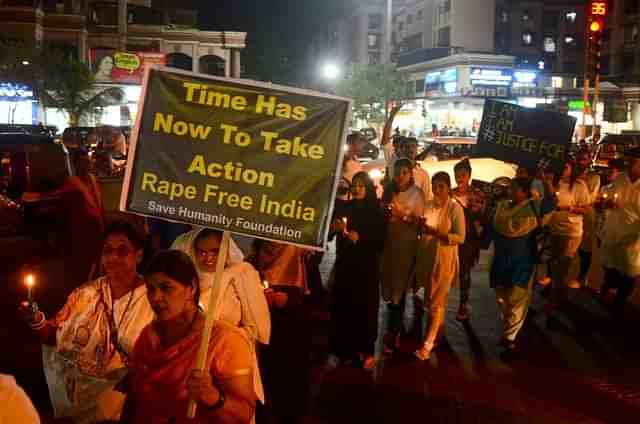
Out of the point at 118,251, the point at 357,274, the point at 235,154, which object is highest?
the point at 235,154

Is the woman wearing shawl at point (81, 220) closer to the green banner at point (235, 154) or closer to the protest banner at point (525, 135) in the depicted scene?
the green banner at point (235, 154)


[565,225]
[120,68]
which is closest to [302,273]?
[565,225]

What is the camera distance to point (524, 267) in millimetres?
7250

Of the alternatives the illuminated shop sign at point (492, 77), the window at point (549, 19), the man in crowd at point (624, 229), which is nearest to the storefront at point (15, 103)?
the man in crowd at point (624, 229)

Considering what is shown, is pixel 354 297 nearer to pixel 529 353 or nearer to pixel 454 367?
pixel 454 367

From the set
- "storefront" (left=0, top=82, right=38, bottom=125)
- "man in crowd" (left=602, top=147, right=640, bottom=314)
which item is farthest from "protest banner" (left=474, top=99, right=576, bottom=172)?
"storefront" (left=0, top=82, right=38, bottom=125)

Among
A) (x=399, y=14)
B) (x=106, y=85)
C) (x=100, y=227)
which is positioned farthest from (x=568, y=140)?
(x=399, y=14)

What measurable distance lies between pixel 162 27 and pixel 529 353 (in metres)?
47.2

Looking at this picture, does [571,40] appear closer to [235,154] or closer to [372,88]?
[372,88]

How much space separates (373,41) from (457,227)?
310ft

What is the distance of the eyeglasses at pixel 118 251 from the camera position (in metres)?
4.06

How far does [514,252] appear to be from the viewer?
7.26 metres

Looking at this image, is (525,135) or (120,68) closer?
(525,135)

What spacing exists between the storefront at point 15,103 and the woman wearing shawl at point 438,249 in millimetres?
32976
